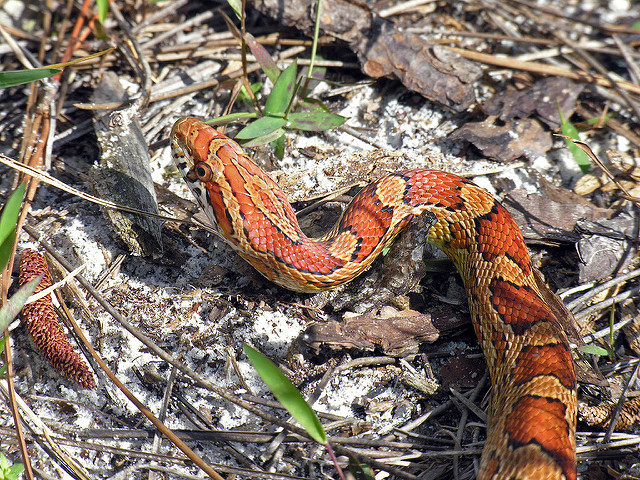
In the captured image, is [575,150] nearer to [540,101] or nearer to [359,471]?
[540,101]

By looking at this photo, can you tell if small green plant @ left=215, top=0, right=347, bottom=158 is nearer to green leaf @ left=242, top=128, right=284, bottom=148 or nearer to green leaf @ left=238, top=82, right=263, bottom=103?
green leaf @ left=242, top=128, right=284, bottom=148

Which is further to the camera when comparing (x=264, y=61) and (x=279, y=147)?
(x=279, y=147)

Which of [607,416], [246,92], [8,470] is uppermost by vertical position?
[246,92]

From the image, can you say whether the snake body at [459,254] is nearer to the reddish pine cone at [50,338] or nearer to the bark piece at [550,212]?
the bark piece at [550,212]

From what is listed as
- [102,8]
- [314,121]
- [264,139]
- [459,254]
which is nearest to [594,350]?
[459,254]

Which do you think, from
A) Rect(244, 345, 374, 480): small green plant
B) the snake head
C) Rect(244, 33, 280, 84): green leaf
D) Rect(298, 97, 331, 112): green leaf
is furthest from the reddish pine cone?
Rect(298, 97, 331, 112): green leaf

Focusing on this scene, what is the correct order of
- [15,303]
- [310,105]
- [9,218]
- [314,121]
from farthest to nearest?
[310,105], [314,121], [9,218], [15,303]

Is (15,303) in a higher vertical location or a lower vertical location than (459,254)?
higher

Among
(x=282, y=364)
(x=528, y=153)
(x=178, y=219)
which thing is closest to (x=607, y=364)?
(x=528, y=153)
